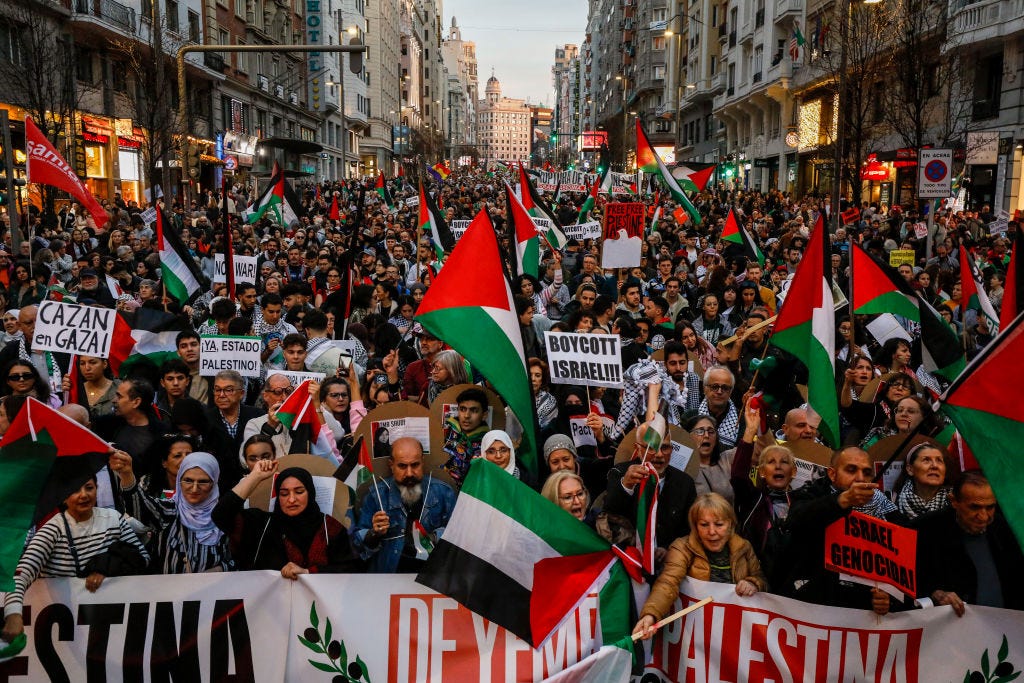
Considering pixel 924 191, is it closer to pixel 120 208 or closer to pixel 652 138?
pixel 120 208

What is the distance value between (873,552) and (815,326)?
6.34 ft

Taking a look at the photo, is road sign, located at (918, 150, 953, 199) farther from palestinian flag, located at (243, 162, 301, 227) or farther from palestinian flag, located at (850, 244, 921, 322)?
palestinian flag, located at (243, 162, 301, 227)

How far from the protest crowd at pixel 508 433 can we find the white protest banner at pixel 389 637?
0.12 metres

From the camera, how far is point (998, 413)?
148 inches

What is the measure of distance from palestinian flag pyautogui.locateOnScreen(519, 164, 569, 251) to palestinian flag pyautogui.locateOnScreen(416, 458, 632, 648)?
898 cm

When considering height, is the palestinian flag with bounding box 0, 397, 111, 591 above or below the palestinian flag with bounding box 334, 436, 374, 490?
above

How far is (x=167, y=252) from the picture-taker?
10055mm

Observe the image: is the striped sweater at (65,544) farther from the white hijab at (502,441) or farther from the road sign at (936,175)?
the road sign at (936,175)

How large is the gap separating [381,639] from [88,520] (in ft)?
4.86

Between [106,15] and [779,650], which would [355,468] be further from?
[106,15]

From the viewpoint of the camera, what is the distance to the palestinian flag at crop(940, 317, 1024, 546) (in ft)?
12.0

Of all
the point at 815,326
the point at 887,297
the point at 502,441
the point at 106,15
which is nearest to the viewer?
the point at 502,441

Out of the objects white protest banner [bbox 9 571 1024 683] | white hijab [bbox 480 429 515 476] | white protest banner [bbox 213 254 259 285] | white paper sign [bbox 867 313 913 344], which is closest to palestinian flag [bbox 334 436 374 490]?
white hijab [bbox 480 429 515 476]

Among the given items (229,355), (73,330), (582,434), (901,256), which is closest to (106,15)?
(901,256)
